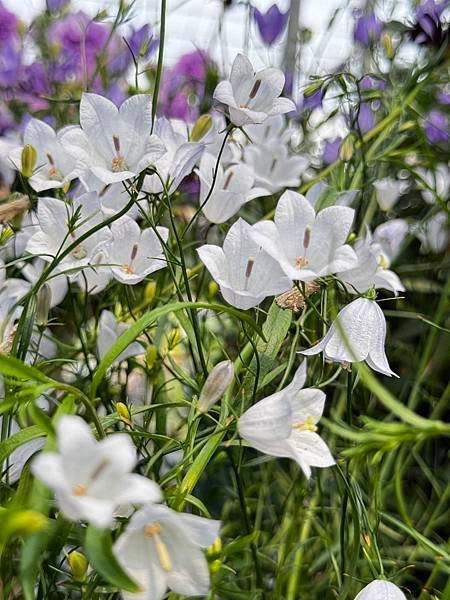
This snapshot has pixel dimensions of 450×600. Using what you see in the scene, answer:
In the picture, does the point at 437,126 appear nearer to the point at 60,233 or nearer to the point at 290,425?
the point at 60,233

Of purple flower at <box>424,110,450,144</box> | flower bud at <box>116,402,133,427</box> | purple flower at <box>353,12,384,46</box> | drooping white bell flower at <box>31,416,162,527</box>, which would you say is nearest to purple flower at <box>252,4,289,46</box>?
purple flower at <box>353,12,384,46</box>

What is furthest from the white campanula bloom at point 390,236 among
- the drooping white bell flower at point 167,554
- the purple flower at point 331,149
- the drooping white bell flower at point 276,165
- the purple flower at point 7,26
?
the purple flower at point 7,26

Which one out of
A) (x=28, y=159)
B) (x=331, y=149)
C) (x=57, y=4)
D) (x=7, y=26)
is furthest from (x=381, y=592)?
(x=7, y=26)

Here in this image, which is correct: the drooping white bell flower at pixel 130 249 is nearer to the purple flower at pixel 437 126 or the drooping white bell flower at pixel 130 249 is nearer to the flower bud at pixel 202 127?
the flower bud at pixel 202 127

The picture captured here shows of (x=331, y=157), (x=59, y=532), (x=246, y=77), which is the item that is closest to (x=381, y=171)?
(x=331, y=157)

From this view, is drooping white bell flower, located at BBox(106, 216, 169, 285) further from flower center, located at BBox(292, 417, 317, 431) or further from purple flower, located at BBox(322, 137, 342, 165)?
purple flower, located at BBox(322, 137, 342, 165)

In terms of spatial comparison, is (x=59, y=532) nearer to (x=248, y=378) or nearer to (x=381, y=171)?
(x=248, y=378)
